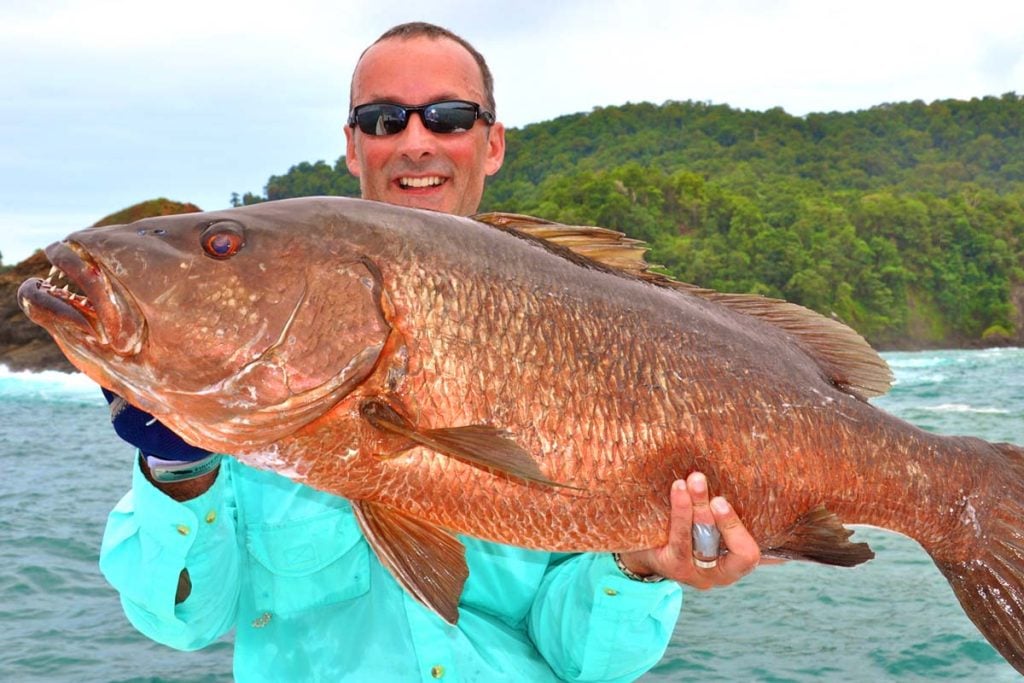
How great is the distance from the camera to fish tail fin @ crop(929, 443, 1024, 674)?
2.72m

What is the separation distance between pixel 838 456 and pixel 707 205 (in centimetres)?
8400

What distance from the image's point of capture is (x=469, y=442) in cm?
203

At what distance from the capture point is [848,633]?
7492 mm

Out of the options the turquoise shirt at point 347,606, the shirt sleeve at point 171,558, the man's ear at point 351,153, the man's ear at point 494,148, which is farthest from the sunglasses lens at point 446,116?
the shirt sleeve at point 171,558

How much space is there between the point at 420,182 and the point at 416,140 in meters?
0.16

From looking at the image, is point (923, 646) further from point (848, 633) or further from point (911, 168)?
point (911, 168)

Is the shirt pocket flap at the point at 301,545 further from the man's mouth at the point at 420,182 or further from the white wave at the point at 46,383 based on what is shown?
the white wave at the point at 46,383

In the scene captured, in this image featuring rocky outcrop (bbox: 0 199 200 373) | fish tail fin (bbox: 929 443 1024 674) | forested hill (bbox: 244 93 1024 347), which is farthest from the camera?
forested hill (bbox: 244 93 1024 347)

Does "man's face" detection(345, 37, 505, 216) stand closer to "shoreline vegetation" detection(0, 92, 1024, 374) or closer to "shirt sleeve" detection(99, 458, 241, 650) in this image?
"shirt sleeve" detection(99, 458, 241, 650)

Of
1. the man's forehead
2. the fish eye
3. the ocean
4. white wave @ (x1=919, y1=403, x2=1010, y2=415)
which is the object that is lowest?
white wave @ (x1=919, y1=403, x2=1010, y2=415)

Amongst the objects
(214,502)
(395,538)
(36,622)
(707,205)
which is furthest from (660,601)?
(707,205)

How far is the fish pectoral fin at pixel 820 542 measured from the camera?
2457 millimetres

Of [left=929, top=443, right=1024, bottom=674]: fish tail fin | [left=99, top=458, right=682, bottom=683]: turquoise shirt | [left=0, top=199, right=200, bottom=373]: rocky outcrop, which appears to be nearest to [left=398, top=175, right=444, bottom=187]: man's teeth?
[left=99, top=458, right=682, bottom=683]: turquoise shirt

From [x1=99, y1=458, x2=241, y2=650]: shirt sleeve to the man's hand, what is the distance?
3.96ft
